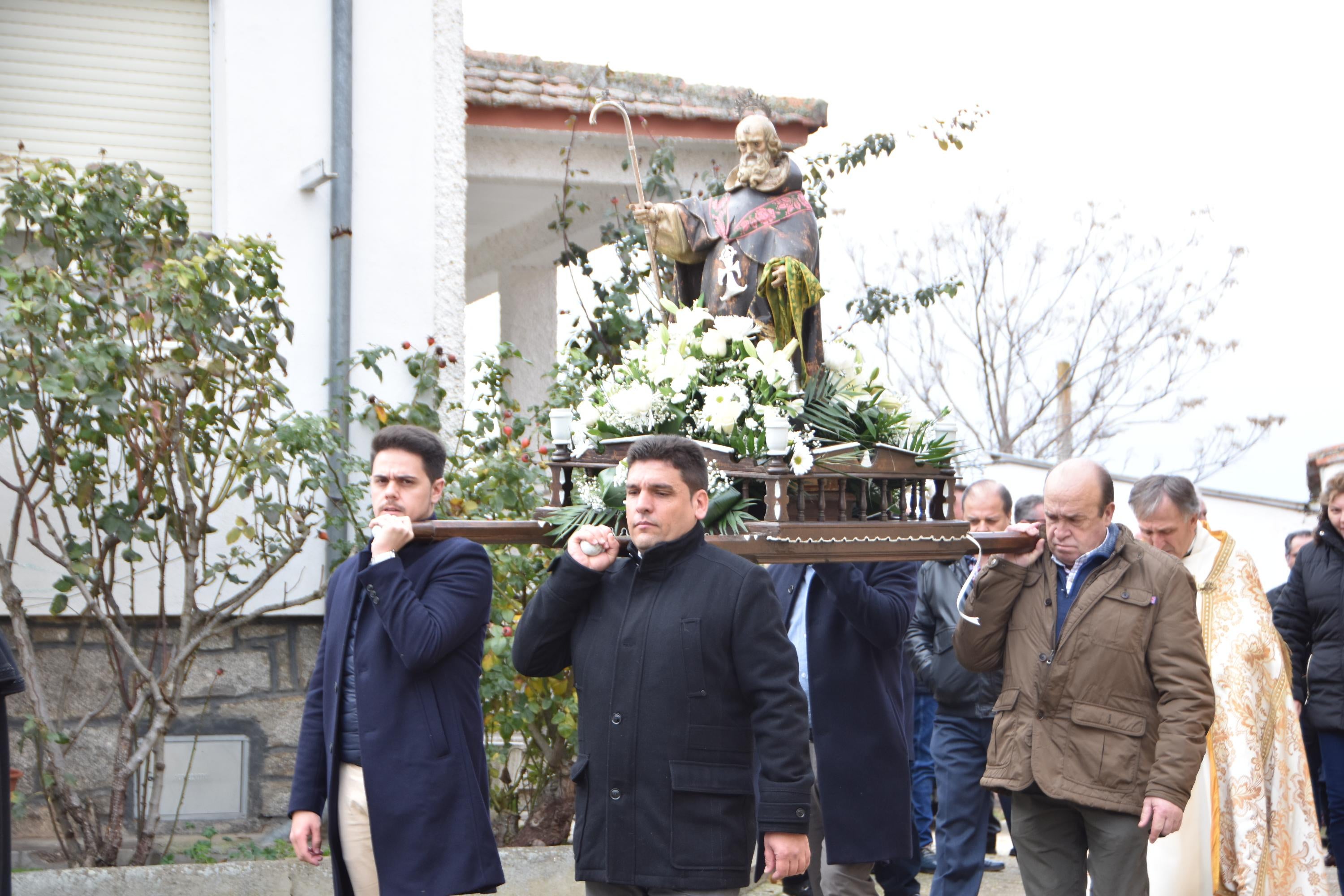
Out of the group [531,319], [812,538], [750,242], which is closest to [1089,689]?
[812,538]

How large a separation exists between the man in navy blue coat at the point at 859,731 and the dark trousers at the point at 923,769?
2695mm

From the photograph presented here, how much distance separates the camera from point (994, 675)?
19.3 feet

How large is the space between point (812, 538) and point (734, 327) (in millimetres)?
740

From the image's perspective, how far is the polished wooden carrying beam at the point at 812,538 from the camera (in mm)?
3717

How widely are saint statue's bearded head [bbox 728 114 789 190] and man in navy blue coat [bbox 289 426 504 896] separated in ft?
4.79

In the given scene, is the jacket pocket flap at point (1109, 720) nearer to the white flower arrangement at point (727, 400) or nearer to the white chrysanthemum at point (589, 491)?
the white flower arrangement at point (727, 400)

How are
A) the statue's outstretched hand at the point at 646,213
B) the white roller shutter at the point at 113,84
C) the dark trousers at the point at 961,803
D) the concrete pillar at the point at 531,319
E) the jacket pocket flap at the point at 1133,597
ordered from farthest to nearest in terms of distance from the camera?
the concrete pillar at the point at 531,319 < the white roller shutter at the point at 113,84 < the dark trousers at the point at 961,803 < the statue's outstretched hand at the point at 646,213 < the jacket pocket flap at the point at 1133,597

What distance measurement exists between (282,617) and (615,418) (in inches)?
153

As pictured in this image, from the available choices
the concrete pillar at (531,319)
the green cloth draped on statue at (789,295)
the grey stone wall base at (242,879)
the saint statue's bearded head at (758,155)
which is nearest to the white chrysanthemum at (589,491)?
the green cloth draped on statue at (789,295)

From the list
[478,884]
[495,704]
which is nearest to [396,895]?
[478,884]

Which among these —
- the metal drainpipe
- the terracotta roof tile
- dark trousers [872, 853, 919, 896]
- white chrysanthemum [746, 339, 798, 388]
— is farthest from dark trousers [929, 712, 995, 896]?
the terracotta roof tile

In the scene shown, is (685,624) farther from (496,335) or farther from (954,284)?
(496,335)

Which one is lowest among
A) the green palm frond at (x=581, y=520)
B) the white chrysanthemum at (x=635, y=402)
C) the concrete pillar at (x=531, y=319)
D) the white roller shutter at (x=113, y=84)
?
the green palm frond at (x=581, y=520)

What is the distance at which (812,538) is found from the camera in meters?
3.73
